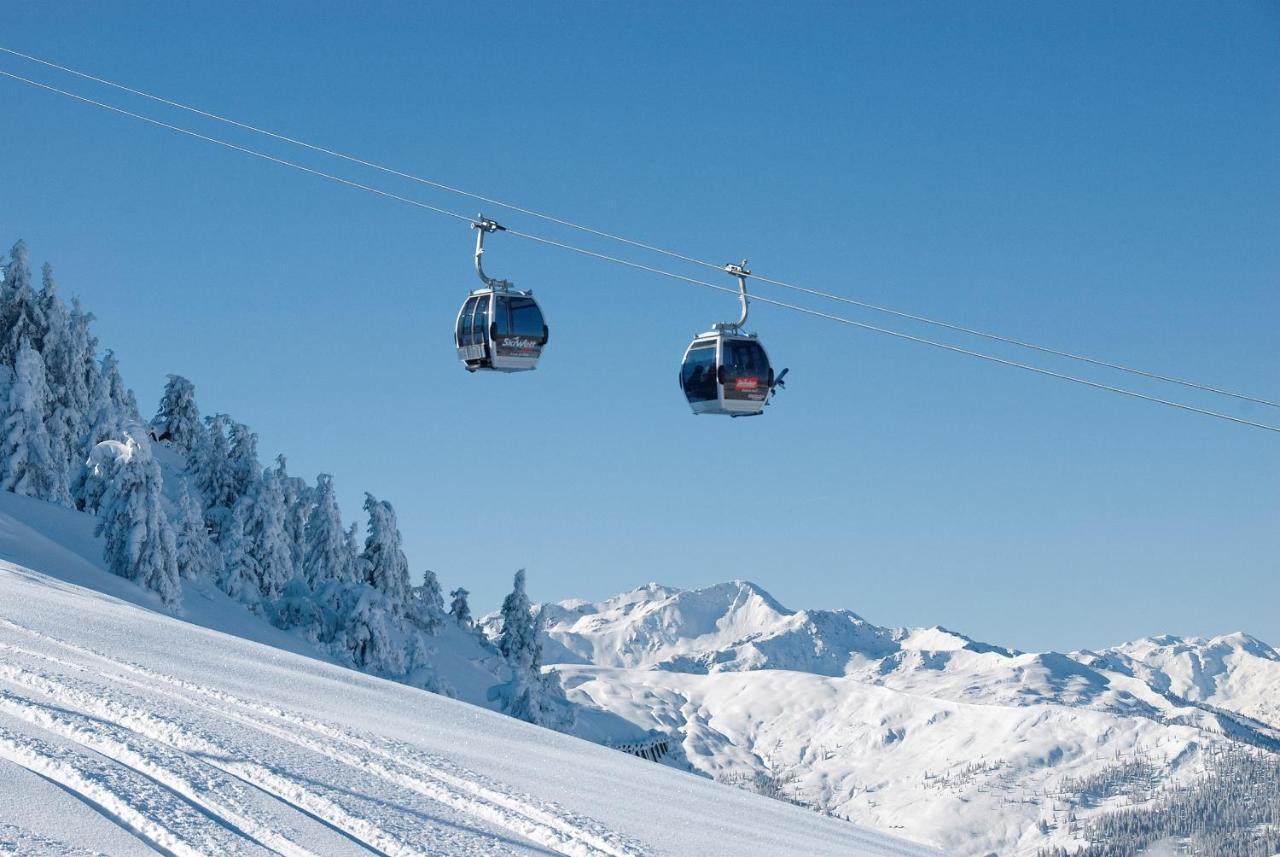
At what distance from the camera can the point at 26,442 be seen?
53.6 meters

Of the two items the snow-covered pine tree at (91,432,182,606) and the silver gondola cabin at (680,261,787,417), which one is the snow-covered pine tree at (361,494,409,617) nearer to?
the snow-covered pine tree at (91,432,182,606)

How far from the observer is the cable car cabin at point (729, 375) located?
20500mm

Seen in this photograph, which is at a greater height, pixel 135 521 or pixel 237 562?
pixel 135 521

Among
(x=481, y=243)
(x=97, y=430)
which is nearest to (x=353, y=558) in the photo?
(x=97, y=430)

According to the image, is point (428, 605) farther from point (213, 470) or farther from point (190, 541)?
point (190, 541)

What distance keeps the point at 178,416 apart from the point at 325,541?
22191 mm

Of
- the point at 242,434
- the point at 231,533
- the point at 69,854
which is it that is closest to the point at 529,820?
the point at 69,854

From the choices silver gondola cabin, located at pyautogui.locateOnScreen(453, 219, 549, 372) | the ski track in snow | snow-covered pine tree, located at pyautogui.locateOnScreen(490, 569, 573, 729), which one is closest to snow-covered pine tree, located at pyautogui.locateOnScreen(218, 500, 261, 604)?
snow-covered pine tree, located at pyautogui.locateOnScreen(490, 569, 573, 729)

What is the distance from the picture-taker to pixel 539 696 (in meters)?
52.9

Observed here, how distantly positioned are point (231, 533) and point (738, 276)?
41.8 m

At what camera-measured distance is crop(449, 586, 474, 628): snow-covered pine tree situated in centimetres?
8512

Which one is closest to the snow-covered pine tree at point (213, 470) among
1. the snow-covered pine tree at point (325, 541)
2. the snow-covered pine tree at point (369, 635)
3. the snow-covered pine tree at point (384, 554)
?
the snow-covered pine tree at point (325, 541)

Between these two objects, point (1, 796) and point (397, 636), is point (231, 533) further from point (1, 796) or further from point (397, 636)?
point (1, 796)

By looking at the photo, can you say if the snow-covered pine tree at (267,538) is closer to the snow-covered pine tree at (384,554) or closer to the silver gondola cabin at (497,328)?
the snow-covered pine tree at (384,554)
